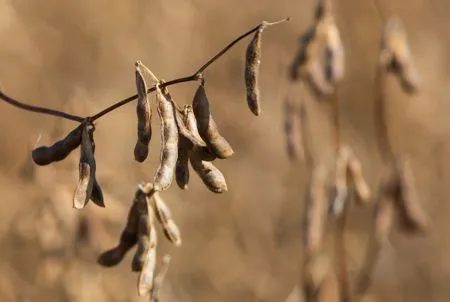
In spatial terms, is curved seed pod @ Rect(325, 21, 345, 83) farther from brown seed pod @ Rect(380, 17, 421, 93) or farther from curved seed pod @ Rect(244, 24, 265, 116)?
curved seed pod @ Rect(244, 24, 265, 116)

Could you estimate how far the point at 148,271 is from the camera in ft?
A: 4.65

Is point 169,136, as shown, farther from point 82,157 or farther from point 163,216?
point 163,216

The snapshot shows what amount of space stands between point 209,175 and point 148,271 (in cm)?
21

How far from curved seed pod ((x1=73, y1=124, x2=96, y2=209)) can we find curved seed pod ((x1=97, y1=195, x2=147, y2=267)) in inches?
6.3

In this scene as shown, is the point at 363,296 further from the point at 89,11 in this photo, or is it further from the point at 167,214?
the point at 89,11

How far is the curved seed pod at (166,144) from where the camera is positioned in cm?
123

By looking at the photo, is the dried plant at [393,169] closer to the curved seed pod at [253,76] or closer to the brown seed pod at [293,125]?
the brown seed pod at [293,125]

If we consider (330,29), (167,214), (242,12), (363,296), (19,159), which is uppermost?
(242,12)

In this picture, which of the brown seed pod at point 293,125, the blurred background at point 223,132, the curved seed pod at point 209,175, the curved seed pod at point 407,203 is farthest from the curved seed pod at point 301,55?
the curved seed pod at point 209,175

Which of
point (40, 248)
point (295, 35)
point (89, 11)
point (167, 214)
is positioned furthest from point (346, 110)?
point (167, 214)

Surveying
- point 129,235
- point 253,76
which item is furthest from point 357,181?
point 253,76

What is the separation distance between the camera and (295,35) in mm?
4523

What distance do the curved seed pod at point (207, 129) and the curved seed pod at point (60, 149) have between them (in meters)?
0.16

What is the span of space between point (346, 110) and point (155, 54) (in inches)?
36.6
